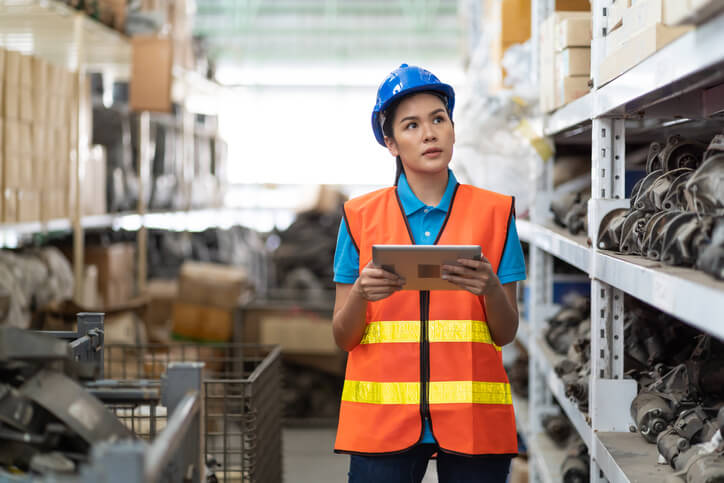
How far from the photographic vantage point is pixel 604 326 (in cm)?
206

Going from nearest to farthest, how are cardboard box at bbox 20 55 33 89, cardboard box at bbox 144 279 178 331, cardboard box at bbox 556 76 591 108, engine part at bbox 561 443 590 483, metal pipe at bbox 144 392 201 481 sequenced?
1. metal pipe at bbox 144 392 201 481
2. cardboard box at bbox 556 76 591 108
3. engine part at bbox 561 443 590 483
4. cardboard box at bbox 20 55 33 89
5. cardboard box at bbox 144 279 178 331

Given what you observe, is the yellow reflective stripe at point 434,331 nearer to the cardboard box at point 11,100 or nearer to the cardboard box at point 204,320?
the cardboard box at point 11,100

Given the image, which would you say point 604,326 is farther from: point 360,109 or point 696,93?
point 360,109

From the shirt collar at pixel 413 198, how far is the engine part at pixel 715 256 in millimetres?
670

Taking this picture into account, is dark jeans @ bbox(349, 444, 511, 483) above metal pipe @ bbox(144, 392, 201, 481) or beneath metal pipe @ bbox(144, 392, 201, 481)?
beneath


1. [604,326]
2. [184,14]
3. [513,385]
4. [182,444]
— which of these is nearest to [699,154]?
[604,326]

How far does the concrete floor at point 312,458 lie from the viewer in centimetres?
450

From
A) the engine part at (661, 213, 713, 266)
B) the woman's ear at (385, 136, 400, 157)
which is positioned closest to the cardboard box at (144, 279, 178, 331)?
the woman's ear at (385, 136, 400, 157)

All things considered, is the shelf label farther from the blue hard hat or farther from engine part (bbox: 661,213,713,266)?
the blue hard hat

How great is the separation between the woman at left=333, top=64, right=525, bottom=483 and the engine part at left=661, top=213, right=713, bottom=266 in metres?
0.37

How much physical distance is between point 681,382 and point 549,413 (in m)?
1.35

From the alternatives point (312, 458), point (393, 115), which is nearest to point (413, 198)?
point (393, 115)

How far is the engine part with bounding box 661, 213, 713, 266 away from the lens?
4.50ft

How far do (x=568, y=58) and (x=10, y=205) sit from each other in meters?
2.83
